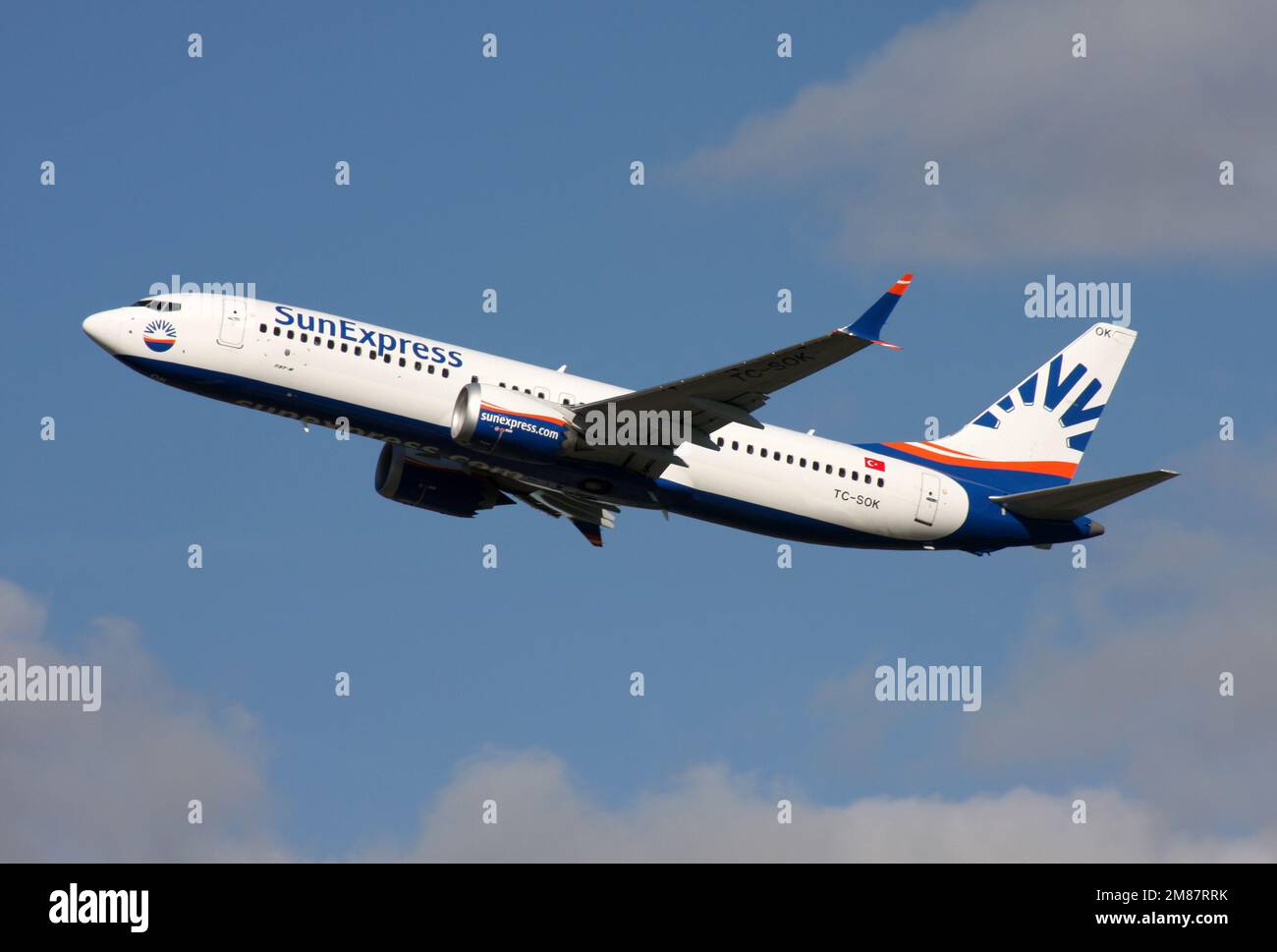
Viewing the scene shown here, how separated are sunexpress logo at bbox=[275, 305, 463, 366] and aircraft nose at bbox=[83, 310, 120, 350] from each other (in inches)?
188

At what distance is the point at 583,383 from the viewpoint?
56.9 metres

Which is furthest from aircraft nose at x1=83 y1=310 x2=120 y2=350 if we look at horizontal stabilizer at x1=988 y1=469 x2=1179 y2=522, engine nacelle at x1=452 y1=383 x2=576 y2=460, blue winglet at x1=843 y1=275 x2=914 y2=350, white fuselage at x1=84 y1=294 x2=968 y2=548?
horizontal stabilizer at x1=988 y1=469 x2=1179 y2=522

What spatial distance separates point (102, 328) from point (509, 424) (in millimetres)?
12312

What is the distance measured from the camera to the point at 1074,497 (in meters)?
57.6

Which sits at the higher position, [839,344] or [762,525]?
[839,344]

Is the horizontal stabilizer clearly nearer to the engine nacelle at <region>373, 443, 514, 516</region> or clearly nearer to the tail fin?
the tail fin

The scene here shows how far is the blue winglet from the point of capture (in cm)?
4731

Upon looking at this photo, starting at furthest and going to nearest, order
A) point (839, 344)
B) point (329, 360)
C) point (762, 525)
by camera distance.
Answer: point (762, 525)
point (329, 360)
point (839, 344)

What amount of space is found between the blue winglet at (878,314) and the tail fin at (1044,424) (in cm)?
1316

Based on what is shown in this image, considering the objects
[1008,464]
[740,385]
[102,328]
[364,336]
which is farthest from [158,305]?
[1008,464]

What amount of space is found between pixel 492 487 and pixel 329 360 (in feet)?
32.2

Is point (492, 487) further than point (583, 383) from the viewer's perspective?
Yes

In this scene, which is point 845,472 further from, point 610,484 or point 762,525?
point 610,484
